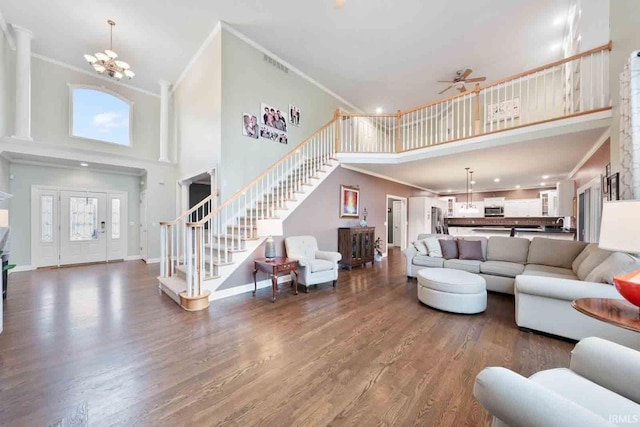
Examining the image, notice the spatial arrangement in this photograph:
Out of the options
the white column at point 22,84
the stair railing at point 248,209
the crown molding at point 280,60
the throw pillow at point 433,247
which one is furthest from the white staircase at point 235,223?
the white column at point 22,84

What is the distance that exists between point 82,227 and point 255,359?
714 centimetres

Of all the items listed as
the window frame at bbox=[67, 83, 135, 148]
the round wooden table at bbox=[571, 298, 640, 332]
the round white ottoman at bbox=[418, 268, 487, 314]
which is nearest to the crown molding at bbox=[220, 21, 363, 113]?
the window frame at bbox=[67, 83, 135, 148]

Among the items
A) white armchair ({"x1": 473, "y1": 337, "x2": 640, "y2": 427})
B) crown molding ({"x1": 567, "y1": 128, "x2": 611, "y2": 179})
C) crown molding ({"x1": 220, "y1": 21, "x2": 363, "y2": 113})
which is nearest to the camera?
white armchair ({"x1": 473, "y1": 337, "x2": 640, "y2": 427})

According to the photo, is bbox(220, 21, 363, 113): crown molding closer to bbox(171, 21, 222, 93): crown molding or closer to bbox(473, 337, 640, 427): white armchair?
bbox(171, 21, 222, 93): crown molding

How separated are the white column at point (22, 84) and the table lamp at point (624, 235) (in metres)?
8.53

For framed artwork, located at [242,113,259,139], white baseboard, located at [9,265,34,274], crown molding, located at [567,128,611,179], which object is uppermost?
framed artwork, located at [242,113,259,139]

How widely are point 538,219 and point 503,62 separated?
5088 millimetres

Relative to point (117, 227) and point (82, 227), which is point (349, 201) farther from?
point (82, 227)

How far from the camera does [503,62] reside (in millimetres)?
6035

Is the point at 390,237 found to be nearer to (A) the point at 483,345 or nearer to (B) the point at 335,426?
(A) the point at 483,345

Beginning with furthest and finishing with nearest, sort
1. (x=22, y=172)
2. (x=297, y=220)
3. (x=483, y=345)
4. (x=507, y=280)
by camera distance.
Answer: (x=22, y=172) → (x=297, y=220) → (x=507, y=280) → (x=483, y=345)

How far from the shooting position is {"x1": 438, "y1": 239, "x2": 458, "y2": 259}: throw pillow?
461 centimetres

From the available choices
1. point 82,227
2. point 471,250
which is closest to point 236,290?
point 471,250

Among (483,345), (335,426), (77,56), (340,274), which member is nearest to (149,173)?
(77,56)
